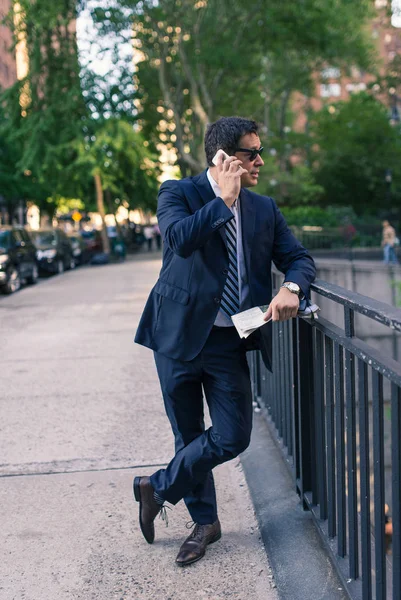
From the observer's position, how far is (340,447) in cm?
318

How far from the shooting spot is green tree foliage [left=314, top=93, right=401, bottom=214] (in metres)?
51.7

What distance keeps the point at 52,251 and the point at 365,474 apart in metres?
27.3

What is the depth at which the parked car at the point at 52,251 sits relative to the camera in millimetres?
28859

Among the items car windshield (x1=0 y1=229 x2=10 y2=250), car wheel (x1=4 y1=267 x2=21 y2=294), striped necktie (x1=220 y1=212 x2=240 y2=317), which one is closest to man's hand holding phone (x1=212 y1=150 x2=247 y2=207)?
striped necktie (x1=220 y1=212 x2=240 y2=317)

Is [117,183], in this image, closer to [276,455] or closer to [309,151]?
[309,151]

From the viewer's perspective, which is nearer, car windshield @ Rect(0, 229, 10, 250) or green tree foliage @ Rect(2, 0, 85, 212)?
car windshield @ Rect(0, 229, 10, 250)

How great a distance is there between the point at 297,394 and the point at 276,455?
110 cm

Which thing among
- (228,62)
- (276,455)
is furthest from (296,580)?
(228,62)

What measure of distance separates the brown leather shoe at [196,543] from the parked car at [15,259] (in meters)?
17.0

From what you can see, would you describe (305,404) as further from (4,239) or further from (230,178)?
(4,239)

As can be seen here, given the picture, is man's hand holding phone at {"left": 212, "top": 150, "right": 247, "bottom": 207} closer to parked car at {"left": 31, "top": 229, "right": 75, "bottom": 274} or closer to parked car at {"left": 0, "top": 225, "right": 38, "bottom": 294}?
parked car at {"left": 0, "top": 225, "right": 38, "bottom": 294}

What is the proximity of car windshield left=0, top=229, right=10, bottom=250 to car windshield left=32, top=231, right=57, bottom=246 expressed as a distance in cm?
752

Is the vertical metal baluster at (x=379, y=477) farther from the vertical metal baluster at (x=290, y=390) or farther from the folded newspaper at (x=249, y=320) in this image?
the vertical metal baluster at (x=290, y=390)

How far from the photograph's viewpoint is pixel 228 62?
32562 mm
